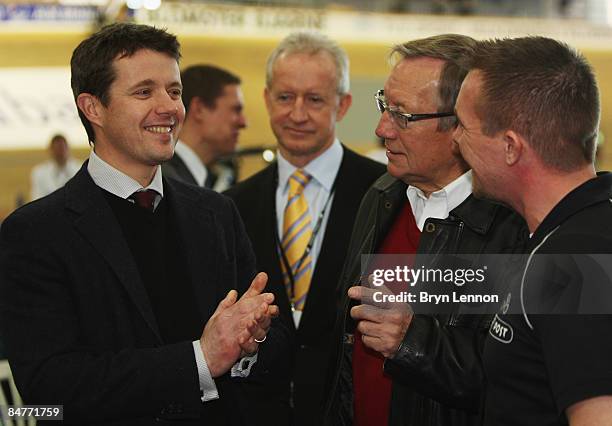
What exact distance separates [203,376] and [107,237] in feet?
1.41

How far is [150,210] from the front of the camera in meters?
2.28

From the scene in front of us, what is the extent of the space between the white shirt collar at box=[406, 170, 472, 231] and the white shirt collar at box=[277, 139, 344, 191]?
2.83 ft

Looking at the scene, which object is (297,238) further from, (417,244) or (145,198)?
(145,198)

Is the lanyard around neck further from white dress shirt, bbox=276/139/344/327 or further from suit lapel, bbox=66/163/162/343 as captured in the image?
suit lapel, bbox=66/163/162/343

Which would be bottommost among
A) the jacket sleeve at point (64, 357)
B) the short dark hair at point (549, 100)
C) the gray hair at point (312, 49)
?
the jacket sleeve at point (64, 357)

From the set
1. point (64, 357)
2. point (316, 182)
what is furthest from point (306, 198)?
point (64, 357)

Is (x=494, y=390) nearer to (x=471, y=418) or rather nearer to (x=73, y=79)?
(x=471, y=418)

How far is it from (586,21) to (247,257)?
12.9 metres

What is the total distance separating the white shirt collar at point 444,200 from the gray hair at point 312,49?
114 centimetres

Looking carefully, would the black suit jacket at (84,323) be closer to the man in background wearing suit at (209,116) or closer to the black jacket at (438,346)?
the black jacket at (438,346)

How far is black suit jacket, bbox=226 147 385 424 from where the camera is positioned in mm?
3035

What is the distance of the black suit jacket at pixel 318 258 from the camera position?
3035 millimetres

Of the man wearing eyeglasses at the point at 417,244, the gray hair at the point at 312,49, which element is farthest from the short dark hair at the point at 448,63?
the gray hair at the point at 312,49

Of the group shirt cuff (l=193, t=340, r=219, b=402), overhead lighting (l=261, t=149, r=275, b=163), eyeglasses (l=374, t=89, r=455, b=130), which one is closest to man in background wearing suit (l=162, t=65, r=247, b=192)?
overhead lighting (l=261, t=149, r=275, b=163)
